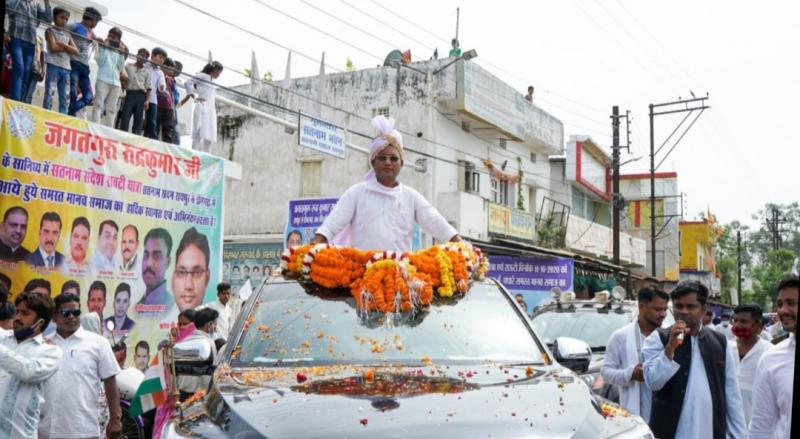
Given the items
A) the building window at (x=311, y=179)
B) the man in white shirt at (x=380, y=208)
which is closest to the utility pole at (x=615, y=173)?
the building window at (x=311, y=179)

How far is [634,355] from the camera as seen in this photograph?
6.17 m

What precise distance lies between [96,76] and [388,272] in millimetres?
9448

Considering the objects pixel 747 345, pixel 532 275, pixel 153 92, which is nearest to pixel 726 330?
pixel 747 345

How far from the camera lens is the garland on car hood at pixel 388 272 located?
179 inches

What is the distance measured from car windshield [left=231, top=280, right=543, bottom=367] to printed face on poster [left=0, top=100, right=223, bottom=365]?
238 inches

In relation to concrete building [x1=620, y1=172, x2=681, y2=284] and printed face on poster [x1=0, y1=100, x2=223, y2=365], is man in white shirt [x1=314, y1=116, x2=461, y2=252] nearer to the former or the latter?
printed face on poster [x1=0, y1=100, x2=223, y2=365]

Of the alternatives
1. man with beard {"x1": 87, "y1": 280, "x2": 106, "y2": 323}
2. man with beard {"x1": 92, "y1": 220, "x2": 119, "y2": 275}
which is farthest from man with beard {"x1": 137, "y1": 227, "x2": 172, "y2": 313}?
man with beard {"x1": 87, "y1": 280, "x2": 106, "y2": 323}

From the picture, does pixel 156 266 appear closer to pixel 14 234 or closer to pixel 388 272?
pixel 14 234

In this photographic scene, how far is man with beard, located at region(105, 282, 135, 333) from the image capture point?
10852 mm

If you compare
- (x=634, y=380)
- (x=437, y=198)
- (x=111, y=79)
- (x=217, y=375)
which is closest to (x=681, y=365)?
(x=634, y=380)

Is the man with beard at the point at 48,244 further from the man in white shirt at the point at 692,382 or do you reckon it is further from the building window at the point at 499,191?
the building window at the point at 499,191

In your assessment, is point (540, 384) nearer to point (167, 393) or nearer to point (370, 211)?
point (370, 211)

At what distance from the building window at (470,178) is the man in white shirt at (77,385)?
22344mm

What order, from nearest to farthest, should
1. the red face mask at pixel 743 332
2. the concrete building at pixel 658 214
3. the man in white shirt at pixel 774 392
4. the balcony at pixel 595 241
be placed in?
the man in white shirt at pixel 774 392
the red face mask at pixel 743 332
the balcony at pixel 595 241
the concrete building at pixel 658 214
